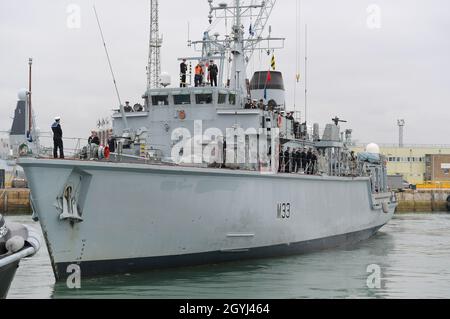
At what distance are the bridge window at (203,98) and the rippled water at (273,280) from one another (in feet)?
17.0

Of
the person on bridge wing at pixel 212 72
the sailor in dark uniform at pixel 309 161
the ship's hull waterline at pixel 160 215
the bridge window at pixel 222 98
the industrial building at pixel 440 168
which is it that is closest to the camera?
the ship's hull waterline at pixel 160 215

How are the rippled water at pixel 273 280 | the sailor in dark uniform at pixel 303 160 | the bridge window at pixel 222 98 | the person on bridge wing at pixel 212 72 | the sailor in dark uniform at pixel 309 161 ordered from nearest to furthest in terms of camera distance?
1. the rippled water at pixel 273 280
2. the bridge window at pixel 222 98
3. the person on bridge wing at pixel 212 72
4. the sailor in dark uniform at pixel 303 160
5. the sailor in dark uniform at pixel 309 161

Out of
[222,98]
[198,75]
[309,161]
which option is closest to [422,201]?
[309,161]

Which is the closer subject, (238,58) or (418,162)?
(238,58)

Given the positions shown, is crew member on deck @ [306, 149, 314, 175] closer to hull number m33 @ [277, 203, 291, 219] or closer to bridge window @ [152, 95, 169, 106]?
hull number m33 @ [277, 203, 291, 219]

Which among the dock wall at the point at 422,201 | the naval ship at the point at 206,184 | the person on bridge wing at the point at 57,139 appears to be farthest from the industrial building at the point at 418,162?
the person on bridge wing at the point at 57,139

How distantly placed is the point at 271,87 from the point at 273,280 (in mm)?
11973

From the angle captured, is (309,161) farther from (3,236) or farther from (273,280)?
(3,236)

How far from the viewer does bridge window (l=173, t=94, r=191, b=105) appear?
69.4ft

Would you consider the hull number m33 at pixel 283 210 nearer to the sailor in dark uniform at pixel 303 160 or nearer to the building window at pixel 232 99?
the sailor in dark uniform at pixel 303 160

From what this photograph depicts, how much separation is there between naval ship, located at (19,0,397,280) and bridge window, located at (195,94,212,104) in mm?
61

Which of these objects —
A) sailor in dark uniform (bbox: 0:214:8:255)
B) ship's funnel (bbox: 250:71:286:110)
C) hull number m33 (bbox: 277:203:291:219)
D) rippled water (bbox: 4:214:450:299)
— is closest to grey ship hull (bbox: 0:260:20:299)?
sailor in dark uniform (bbox: 0:214:8:255)

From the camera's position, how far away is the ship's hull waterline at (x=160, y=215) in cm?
1454

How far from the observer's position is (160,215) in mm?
15766
